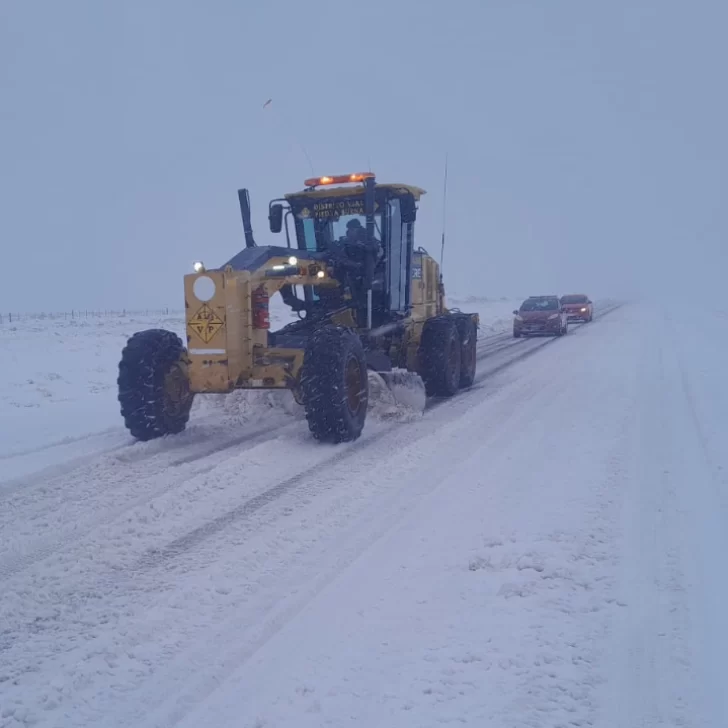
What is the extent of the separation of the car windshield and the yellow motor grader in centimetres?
1302

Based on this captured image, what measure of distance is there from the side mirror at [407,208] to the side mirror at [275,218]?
1820mm

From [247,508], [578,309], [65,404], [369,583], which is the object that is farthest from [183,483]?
[578,309]

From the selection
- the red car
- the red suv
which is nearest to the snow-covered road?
the red suv

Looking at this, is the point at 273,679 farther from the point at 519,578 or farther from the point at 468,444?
the point at 468,444

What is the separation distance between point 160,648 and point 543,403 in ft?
25.8

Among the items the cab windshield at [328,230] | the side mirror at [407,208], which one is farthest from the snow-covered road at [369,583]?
the side mirror at [407,208]

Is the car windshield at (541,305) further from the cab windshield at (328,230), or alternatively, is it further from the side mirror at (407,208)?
the cab windshield at (328,230)

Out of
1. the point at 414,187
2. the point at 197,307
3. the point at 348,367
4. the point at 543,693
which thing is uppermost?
the point at 414,187

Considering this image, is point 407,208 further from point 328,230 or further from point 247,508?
point 247,508

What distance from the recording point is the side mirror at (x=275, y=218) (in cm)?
1105

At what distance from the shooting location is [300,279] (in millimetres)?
8938

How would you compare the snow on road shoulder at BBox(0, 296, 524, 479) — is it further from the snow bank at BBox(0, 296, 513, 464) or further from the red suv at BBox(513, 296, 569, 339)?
the red suv at BBox(513, 296, 569, 339)

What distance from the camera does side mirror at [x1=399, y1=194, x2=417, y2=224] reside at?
10.9 meters

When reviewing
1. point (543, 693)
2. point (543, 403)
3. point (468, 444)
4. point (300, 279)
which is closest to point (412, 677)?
point (543, 693)
